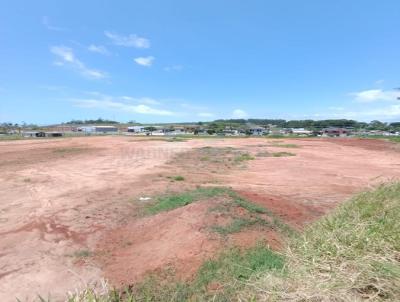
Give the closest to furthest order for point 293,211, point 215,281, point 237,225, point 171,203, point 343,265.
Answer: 1. point 343,265
2. point 215,281
3. point 237,225
4. point 293,211
5. point 171,203

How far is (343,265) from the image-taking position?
340 centimetres

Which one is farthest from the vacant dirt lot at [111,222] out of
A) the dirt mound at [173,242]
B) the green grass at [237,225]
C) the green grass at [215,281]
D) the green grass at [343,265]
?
the green grass at [343,265]

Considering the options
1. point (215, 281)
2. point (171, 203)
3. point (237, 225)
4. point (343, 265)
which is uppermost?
point (343, 265)

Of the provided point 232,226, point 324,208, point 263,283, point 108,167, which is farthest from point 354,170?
point 263,283

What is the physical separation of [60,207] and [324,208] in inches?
308

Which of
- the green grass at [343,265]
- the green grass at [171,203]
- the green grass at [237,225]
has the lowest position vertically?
the green grass at [171,203]

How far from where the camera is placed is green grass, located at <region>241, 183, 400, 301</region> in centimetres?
296

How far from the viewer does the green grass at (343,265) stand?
296 centimetres

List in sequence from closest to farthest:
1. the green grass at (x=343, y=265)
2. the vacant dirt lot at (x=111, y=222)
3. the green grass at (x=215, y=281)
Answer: the green grass at (x=343, y=265), the green grass at (x=215, y=281), the vacant dirt lot at (x=111, y=222)

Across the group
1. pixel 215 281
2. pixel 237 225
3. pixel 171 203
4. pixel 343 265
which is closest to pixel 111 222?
pixel 171 203

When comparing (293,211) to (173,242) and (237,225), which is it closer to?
(237,225)

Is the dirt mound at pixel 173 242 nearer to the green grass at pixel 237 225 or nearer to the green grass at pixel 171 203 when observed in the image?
the green grass at pixel 237 225

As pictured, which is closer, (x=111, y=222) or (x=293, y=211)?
(x=111, y=222)

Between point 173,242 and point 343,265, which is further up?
point 343,265
